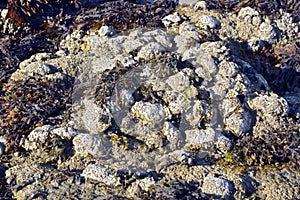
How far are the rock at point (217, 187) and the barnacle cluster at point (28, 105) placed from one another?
1.74 metres

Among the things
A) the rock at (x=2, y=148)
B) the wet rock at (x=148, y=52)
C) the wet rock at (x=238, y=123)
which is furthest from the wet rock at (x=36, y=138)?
the wet rock at (x=238, y=123)

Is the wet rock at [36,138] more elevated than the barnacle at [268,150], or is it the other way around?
the wet rock at [36,138]

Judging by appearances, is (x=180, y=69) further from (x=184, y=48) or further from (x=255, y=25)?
(x=255, y=25)

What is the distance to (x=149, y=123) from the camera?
16.6ft

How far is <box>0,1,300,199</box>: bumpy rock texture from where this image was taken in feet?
15.2

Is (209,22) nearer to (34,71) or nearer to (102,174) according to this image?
(34,71)

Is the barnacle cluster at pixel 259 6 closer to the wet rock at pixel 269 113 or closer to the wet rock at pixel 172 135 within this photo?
the wet rock at pixel 269 113

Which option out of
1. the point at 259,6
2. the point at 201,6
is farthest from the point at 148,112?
the point at 259,6

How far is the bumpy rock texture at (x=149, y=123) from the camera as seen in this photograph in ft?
15.2

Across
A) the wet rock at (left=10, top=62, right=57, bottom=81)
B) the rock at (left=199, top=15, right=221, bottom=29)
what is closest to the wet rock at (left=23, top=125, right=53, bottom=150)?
the wet rock at (left=10, top=62, right=57, bottom=81)

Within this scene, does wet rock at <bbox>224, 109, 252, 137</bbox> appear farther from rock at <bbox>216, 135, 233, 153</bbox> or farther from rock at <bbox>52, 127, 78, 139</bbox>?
rock at <bbox>52, 127, 78, 139</bbox>

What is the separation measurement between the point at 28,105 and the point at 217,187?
227 centimetres

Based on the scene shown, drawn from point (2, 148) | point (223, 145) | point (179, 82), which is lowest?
point (223, 145)

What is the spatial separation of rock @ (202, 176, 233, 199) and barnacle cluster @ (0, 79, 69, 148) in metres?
1.74
